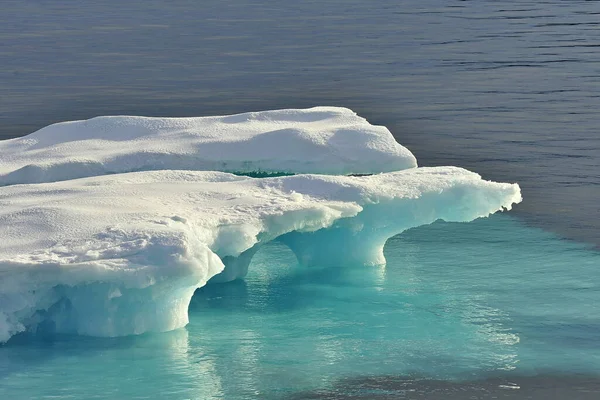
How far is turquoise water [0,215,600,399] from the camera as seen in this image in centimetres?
869

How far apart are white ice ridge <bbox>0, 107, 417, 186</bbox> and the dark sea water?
123 centimetres

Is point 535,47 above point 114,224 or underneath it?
above

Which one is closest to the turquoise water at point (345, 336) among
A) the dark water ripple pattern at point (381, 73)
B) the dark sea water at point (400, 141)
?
the dark sea water at point (400, 141)

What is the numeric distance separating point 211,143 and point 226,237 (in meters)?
4.36

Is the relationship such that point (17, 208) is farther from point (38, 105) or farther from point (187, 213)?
point (38, 105)

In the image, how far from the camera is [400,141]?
67.6 ft

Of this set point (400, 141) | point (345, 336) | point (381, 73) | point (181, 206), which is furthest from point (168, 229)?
point (381, 73)

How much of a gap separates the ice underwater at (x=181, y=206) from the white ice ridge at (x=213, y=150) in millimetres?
18

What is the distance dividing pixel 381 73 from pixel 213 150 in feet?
47.4

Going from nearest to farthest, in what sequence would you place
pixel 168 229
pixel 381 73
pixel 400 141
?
pixel 168 229, pixel 400 141, pixel 381 73

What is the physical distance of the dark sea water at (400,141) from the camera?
885 cm

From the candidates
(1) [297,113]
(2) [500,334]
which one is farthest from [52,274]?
(1) [297,113]

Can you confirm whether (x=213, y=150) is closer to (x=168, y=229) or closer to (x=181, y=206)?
(x=181, y=206)

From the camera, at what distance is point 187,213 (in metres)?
10.1
